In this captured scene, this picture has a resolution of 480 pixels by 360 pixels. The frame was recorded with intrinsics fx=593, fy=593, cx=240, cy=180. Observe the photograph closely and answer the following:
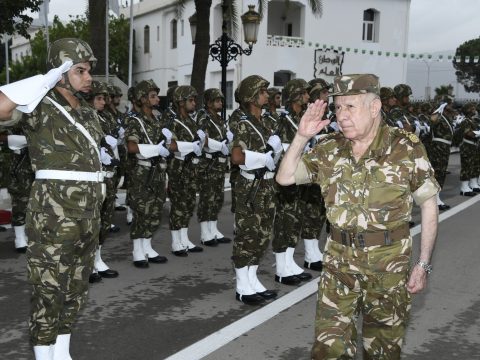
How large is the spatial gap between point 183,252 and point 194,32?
32.7 feet

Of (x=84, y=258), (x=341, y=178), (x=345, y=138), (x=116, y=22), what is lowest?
(x=84, y=258)

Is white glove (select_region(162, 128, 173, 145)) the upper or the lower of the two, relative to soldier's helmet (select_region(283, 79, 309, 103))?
lower

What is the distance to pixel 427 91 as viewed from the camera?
48375mm

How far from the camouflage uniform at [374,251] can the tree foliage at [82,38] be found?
3864 cm

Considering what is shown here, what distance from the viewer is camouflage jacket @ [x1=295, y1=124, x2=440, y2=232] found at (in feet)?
10.5

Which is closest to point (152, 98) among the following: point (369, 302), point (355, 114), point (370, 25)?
point (355, 114)

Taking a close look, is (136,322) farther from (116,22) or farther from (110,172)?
(116,22)

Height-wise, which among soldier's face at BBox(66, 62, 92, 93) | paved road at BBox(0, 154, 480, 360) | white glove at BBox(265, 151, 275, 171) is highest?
soldier's face at BBox(66, 62, 92, 93)

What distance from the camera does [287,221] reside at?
648cm

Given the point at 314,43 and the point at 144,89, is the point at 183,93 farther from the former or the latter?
the point at 314,43

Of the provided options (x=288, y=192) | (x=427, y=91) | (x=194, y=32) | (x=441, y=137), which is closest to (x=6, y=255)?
(x=288, y=192)

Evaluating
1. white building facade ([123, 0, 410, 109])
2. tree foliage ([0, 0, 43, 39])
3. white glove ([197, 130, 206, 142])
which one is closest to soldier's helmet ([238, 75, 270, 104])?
white glove ([197, 130, 206, 142])

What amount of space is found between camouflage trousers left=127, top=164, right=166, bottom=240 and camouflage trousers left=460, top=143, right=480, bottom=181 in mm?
8702

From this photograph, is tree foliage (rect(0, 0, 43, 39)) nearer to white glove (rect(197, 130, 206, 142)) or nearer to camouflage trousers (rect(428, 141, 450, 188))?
white glove (rect(197, 130, 206, 142))
